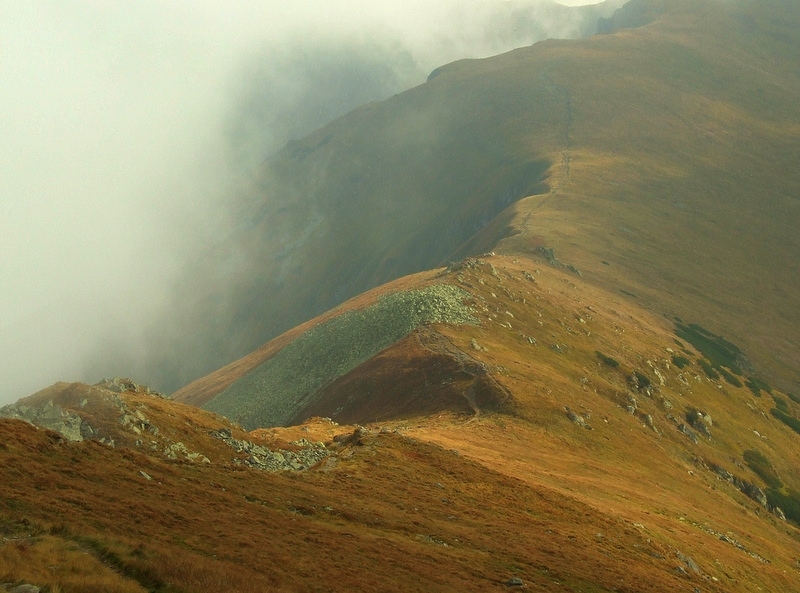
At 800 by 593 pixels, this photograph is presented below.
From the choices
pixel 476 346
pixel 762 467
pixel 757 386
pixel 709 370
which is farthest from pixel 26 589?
pixel 757 386

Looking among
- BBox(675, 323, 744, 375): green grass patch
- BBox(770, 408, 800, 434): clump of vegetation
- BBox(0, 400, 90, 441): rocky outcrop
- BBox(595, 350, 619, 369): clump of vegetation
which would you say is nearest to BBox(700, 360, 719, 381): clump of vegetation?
BBox(675, 323, 744, 375): green grass patch

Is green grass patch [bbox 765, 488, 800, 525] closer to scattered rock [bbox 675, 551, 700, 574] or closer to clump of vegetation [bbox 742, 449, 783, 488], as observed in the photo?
clump of vegetation [bbox 742, 449, 783, 488]

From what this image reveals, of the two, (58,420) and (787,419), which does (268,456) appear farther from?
(787,419)

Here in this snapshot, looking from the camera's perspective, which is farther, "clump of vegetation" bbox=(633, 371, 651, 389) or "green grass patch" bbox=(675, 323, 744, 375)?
"green grass patch" bbox=(675, 323, 744, 375)

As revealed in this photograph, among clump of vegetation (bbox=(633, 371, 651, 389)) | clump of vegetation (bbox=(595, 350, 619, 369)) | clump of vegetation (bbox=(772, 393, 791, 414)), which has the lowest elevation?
clump of vegetation (bbox=(772, 393, 791, 414))

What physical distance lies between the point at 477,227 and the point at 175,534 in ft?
558

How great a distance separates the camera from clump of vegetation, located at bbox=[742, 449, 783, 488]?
73.7 m

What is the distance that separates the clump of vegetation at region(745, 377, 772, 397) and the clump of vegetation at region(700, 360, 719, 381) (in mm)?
6638

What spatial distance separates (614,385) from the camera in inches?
3012

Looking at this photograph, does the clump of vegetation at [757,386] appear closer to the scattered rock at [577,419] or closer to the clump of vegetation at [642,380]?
the clump of vegetation at [642,380]

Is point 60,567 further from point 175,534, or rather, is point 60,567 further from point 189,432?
point 189,432

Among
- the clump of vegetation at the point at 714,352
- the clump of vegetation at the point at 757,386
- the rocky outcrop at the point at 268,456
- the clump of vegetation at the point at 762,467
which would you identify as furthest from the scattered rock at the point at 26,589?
the clump of vegetation at the point at 757,386

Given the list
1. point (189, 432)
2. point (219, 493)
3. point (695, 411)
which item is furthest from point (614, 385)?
point (219, 493)

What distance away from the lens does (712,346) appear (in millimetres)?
109125
